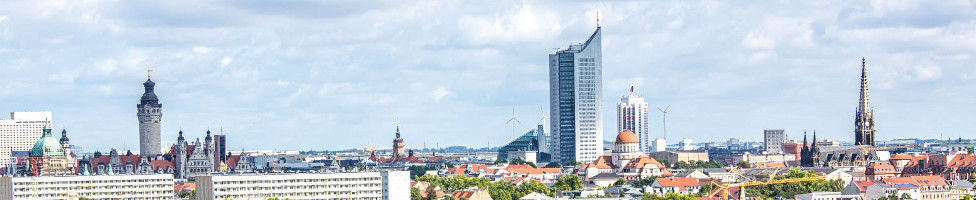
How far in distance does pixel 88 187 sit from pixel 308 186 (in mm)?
19418

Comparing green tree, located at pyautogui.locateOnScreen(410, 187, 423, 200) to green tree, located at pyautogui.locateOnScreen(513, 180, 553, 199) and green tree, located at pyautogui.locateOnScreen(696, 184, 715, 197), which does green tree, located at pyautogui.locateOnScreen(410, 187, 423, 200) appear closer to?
green tree, located at pyautogui.locateOnScreen(513, 180, 553, 199)

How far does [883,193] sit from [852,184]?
591 cm

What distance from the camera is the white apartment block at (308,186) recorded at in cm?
14250

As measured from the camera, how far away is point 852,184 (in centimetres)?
17150

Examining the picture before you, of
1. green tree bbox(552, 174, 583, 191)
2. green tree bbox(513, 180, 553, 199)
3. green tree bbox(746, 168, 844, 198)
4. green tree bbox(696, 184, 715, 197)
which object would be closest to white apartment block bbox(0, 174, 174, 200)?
green tree bbox(513, 180, 553, 199)

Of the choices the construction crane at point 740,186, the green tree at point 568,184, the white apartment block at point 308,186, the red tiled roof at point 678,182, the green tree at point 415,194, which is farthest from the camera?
the green tree at point 568,184

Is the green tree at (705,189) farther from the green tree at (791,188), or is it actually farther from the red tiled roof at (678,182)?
the green tree at (791,188)

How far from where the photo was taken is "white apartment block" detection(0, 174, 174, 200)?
482ft

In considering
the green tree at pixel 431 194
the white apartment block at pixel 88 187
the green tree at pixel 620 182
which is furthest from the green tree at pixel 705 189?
the white apartment block at pixel 88 187

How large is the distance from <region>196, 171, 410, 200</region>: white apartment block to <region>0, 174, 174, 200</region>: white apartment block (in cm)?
819

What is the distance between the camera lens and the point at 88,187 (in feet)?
495

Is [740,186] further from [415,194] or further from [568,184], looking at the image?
[415,194]

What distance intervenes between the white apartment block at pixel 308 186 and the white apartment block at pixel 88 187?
8186 mm

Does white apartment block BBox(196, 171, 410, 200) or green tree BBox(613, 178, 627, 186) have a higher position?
white apartment block BBox(196, 171, 410, 200)
